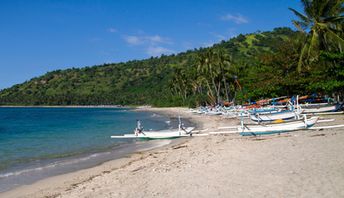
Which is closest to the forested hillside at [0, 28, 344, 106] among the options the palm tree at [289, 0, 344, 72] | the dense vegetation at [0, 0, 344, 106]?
the dense vegetation at [0, 0, 344, 106]

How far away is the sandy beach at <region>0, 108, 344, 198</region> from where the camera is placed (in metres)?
7.94

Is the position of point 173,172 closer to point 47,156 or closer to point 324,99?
point 47,156

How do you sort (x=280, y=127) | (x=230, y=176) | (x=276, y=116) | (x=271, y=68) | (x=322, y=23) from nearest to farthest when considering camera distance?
1. (x=230, y=176)
2. (x=280, y=127)
3. (x=276, y=116)
4. (x=322, y=23)
5. (x=271, y=68)

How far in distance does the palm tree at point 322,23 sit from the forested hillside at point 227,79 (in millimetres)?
2955

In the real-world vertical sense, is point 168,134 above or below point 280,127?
below

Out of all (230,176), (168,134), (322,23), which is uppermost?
(322,23)

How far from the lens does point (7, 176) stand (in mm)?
14180

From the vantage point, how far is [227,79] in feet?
236

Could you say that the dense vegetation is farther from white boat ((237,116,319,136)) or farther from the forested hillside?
white boat ((237,116,319,136))

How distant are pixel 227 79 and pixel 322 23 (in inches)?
1680

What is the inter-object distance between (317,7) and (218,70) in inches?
1472

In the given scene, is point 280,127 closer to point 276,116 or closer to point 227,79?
point 276,116

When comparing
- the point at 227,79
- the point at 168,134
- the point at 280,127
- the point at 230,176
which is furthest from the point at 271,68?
the point at 230,176

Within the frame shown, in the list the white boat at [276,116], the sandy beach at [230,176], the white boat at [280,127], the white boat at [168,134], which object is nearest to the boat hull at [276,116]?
the white boat at [276,116]
